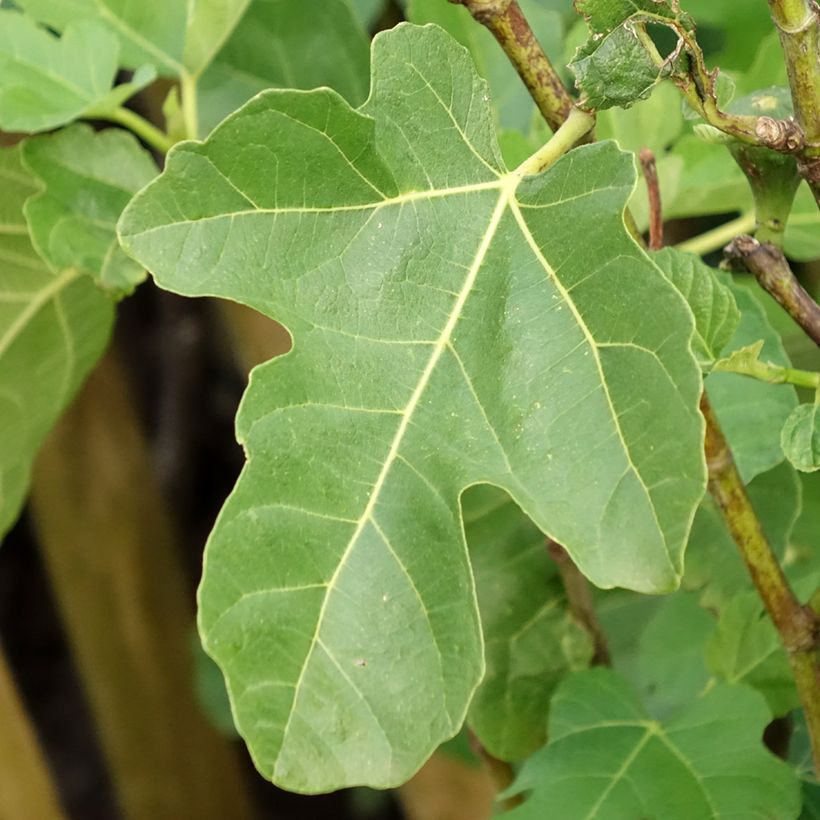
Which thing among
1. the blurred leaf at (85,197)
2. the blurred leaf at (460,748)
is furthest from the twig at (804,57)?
the blurred leaf at (460,748)

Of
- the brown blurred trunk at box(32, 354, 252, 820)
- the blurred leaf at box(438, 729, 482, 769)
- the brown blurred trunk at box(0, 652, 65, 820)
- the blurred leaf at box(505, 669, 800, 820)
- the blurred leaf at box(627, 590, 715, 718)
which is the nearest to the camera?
the blurred leaf at box(505, 669, 800, 820)

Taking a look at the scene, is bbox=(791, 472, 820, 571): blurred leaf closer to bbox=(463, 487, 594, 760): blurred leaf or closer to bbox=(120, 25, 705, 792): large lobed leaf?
bbox=(463, 487, 594, 760): blurred leaf

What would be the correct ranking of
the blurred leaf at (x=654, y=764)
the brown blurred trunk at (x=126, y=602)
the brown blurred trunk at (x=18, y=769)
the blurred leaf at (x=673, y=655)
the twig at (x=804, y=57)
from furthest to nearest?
the brown blurred trunk at (x=126, y=602) → the brown blurred trunk at (x=18, y=769) → the blurred leaf at (x=673, y=655) → the blurred leaf at (x=654, y=764) → the twig at (x=804, y=57)

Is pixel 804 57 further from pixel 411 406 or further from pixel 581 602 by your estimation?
pixel 581 602

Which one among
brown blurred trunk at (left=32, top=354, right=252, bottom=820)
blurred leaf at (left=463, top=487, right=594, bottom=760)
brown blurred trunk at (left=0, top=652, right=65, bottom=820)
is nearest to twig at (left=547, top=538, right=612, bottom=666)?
blurred leaf at (left=463, top=487, right=594, bottom=760)

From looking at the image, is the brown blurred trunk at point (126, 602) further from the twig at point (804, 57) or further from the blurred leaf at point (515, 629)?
the twig at point (804, 57)

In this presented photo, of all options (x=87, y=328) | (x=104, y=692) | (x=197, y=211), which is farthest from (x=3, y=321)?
(x=104, y=692)
